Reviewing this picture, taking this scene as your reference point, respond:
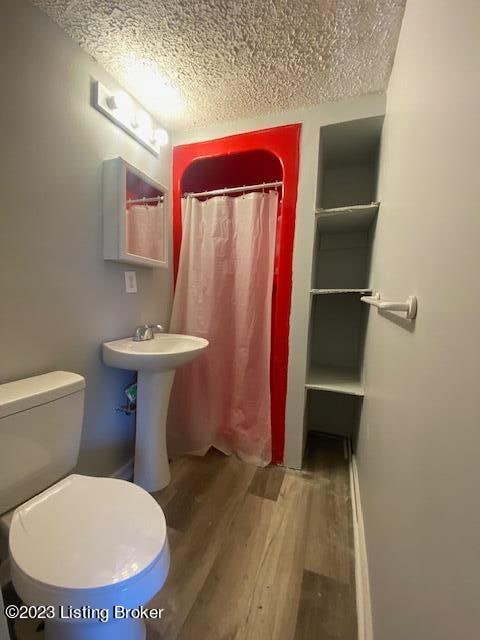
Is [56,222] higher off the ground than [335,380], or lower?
higher

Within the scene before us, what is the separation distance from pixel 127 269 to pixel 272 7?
126cm

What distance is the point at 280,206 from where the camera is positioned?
1633mm

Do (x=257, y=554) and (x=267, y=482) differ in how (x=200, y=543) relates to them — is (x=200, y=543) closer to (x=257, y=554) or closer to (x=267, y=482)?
(x=257, y=554)

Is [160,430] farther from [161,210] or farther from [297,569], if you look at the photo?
[161,210]

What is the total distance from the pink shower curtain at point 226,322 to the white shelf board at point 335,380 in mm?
318

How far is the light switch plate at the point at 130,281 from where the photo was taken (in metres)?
1.48

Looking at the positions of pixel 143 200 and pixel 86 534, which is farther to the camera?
pixel 143 200

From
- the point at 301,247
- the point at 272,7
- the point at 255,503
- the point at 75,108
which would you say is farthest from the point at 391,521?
the point at 75,108

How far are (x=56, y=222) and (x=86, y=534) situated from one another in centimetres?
112

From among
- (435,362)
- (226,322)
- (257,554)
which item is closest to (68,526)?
(257,554)

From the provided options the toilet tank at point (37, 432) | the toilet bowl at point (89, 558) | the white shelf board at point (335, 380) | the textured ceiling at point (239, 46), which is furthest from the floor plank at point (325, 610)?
the textured ceiling at point (239, 46)

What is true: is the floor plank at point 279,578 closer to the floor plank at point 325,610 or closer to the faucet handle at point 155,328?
the floor plank at point 325,610

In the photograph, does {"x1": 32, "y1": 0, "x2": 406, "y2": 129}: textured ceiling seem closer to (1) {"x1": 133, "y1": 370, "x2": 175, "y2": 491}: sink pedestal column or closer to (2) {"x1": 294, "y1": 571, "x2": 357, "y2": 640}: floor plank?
(1) {"x1": 133, "y1": 370, "x2": 175, "y2": 491}: sink pedestal column

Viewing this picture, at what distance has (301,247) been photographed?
157 cm
